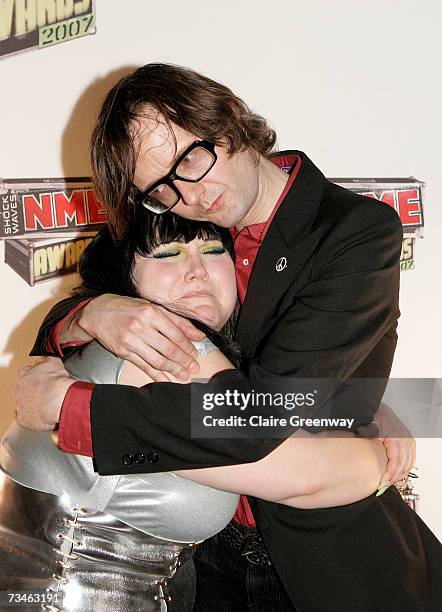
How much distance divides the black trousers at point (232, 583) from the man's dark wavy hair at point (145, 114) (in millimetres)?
590

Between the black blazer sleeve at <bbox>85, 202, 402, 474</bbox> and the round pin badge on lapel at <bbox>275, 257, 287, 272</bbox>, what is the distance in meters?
0.06

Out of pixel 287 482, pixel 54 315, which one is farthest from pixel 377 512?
pixel 54 315

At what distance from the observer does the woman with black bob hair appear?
3.65 ft

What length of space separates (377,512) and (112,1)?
5.51 feet

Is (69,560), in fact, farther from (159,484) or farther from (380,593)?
(380,593)

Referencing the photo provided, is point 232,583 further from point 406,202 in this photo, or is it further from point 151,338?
point 406,202

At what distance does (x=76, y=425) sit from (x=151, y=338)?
0.16 m

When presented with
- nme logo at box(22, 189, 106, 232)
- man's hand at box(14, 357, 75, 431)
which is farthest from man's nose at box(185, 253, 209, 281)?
nme logo at box(22, 189, 106, 232)

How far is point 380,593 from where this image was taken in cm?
125

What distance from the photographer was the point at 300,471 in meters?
1.13

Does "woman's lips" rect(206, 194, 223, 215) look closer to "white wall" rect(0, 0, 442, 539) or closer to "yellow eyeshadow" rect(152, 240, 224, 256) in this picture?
"yellow eyeshadow" rect(152, 240, 224, 256)

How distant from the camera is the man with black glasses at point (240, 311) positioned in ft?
3.64

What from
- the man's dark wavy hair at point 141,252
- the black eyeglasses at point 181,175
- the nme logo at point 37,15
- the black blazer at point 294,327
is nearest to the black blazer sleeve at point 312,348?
the black blazer at point 294,327

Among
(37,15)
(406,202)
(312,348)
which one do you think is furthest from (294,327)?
(37,15)
